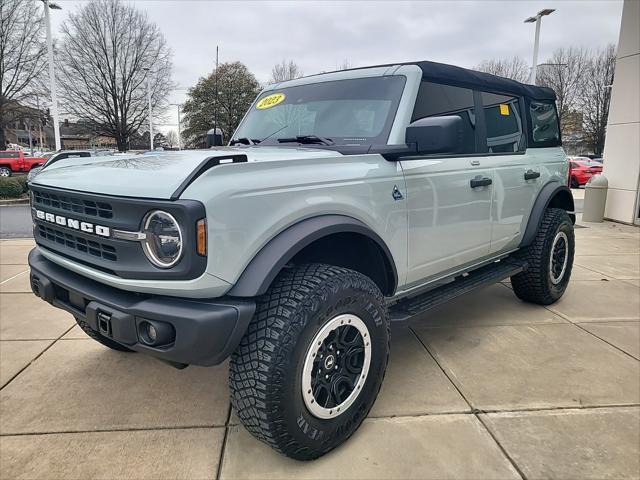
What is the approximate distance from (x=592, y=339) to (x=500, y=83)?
225cm

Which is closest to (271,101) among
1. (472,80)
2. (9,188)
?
(472,80)

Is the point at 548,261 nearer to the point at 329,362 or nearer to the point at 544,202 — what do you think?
the point at 544,202

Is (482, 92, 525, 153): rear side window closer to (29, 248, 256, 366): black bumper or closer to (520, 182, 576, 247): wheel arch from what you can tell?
(520, 182, 576, 247): wheel arch

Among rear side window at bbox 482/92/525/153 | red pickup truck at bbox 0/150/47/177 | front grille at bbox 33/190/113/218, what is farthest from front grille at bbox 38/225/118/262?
red pickup truck at bbox 0/150/47/177

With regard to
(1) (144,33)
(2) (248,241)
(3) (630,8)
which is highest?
(1) (144,33)

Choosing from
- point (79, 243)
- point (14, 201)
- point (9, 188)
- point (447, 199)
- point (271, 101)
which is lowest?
point (14, 201)

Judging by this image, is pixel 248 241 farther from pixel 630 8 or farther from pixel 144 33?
pixel 144 33

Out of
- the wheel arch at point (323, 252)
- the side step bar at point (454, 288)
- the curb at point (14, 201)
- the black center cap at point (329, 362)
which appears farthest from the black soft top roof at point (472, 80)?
the curb at point (14, 201)

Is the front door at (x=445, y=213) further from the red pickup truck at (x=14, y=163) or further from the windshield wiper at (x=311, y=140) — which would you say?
the red pickup truck at (x=14, y=163)

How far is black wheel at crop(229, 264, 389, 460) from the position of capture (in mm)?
2062

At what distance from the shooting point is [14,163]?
88.0 ft

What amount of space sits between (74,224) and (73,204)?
0.10m

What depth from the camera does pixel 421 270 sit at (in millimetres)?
3062

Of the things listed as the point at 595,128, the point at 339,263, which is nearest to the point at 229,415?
the point at 339,263
